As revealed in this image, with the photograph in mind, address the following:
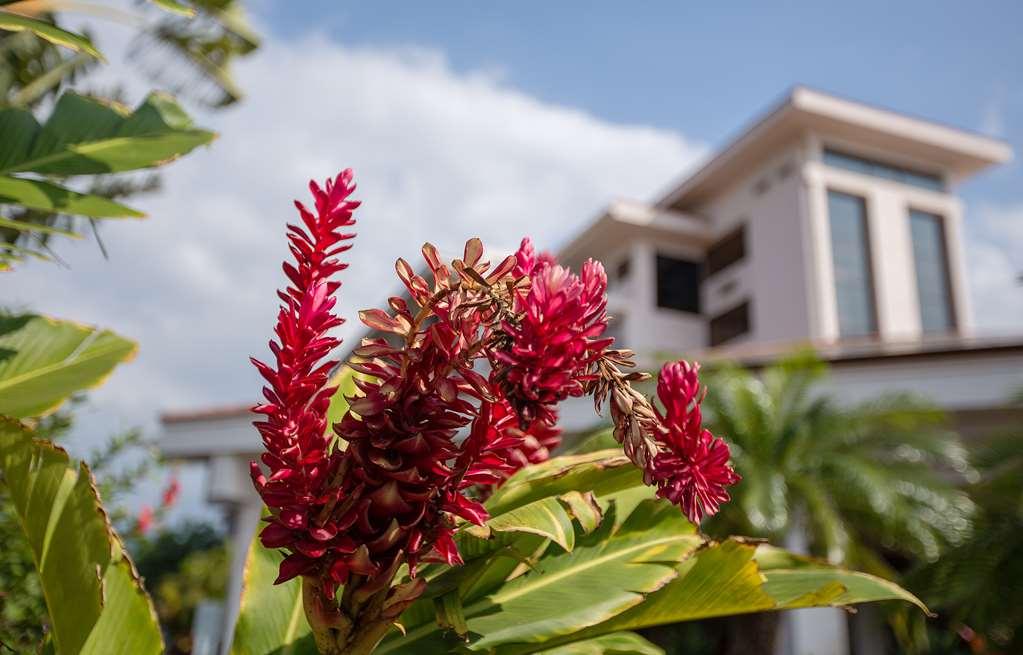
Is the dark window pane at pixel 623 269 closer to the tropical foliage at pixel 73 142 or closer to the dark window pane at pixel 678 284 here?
the dark window pane at pixel 678 284

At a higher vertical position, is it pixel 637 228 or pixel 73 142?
pixel 637 228

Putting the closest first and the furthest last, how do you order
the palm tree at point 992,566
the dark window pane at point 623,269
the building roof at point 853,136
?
the palm tree at point 992,566 < the building roof at point 853,136 < the dark window pane at point 623,269

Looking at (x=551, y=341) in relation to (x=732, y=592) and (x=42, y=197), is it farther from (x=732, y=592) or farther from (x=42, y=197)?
(x=42, y=197)

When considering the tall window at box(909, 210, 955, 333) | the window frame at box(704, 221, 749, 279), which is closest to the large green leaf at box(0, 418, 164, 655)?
the tall window at box(909, 210, 955, 333)

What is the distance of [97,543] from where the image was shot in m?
1.27

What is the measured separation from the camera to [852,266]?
27.2 meters

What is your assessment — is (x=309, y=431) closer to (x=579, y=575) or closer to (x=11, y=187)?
(x=579, y=575)

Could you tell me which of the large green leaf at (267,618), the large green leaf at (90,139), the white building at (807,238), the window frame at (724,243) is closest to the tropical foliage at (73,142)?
the large green leaf at (90,139)

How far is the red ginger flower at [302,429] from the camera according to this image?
953 millimetres

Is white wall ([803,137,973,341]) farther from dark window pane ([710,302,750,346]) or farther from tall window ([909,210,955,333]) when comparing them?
dark window pane ([710,302,750,346])

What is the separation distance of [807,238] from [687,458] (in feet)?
89.4

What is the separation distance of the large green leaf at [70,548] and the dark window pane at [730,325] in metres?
29.2

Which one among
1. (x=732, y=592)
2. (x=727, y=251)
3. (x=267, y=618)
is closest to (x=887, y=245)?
(x=727, y=251)

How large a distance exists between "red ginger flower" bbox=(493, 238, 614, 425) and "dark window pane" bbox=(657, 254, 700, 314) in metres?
30.3
